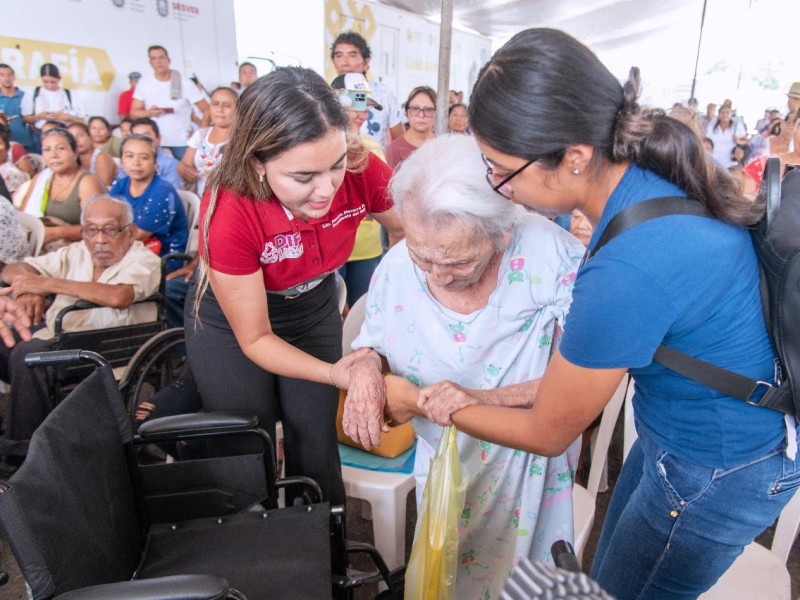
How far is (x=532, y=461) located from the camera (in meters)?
1.32

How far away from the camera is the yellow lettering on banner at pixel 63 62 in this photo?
5368mm

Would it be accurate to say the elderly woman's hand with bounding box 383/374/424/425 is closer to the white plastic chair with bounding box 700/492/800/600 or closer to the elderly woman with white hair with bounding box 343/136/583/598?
the elderly woman with white hair with bounding box 343/136/583/598

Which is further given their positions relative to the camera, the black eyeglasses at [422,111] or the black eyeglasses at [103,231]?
the black eyeglasses at [422,111]

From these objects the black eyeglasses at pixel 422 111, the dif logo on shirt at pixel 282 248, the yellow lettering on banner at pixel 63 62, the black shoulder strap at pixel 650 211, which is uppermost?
the yellow lettering on banner at pixel 63 62

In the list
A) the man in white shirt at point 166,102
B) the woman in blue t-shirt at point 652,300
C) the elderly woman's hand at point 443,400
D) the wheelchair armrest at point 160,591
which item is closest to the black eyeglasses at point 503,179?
the woman in blue t-shirt at point 652,300

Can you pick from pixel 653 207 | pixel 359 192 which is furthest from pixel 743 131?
pixel 653 207

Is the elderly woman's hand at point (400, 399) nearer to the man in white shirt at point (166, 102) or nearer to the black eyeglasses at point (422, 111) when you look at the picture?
the black eyeglasses at point (422, 111)

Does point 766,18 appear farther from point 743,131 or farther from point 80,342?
point 80,342

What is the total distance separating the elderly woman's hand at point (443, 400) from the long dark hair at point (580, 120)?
51 centimetres

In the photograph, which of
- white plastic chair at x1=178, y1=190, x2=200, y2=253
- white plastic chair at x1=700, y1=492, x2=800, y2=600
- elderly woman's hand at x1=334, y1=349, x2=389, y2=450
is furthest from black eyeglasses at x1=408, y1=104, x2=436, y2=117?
white plastic chair at x1=700, y1=492, x2=800, y2=600

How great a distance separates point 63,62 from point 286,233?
18.1 ft

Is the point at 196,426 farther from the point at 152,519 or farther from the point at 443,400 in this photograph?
the point at 443,400

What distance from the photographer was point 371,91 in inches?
166

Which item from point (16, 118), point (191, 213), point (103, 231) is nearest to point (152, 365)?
point (103, 231)
